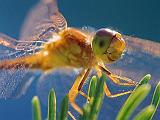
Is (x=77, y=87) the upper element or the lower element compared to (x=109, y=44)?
lower

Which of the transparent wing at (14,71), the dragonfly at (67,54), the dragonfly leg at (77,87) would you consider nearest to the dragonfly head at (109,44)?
the dragonfly at (67,54)

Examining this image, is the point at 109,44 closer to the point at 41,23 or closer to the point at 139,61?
the point at 139,61

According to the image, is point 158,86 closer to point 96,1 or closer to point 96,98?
point 96,98

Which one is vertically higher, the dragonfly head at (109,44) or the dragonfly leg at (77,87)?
the dragonfly head at (109,44)

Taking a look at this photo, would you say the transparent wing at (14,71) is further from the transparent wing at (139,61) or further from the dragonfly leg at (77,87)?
the transparent wing at (139,61)

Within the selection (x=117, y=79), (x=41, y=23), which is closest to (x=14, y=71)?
(x=41, y=23)

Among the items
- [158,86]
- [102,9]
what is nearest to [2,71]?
[158,86]
